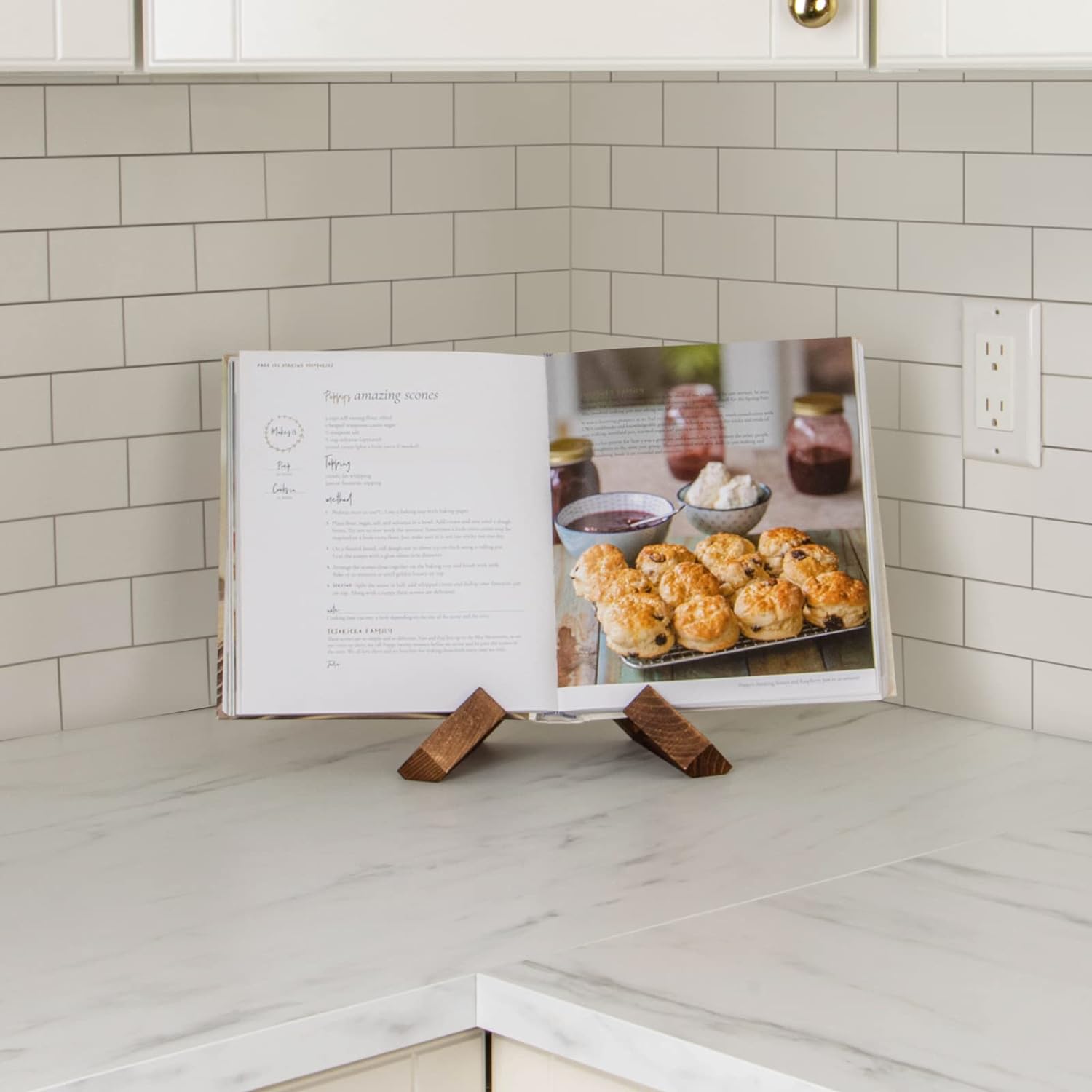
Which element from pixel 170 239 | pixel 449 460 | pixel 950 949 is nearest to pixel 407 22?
pixel 449 460

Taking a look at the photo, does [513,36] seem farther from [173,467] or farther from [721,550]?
[173,467]

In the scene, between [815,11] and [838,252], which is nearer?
[815,11]

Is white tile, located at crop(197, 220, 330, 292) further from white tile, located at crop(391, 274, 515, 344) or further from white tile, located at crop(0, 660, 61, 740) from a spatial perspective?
white tile, located at crop(0, 660, 61, 740)

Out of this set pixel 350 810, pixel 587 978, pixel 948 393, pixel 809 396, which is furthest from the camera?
pixel 948 393

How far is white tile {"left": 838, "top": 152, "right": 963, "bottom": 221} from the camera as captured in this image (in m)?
1.53

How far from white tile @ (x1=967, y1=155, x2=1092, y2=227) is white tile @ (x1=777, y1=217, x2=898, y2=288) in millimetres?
→ 96

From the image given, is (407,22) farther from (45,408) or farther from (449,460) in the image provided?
(45,408)

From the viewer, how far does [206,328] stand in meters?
1.63

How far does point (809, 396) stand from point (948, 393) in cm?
18

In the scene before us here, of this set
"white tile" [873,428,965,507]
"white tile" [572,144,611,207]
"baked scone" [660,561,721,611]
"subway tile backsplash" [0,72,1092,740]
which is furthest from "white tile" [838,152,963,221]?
"baked scone" [660,561,721,611]

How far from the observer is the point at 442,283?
1.78 metres

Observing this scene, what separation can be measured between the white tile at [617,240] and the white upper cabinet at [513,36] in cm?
57

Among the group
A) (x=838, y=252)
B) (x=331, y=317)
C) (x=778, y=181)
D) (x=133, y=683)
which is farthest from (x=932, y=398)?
(x=133, y=683)

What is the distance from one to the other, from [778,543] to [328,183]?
0.60 meters
